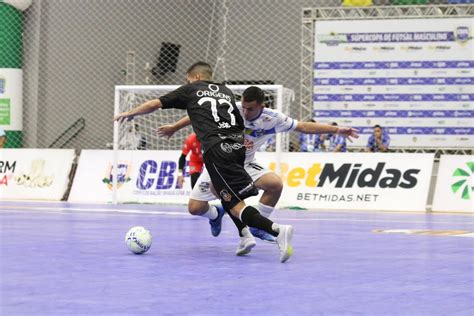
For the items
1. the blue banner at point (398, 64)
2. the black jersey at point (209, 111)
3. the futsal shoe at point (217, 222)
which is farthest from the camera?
the blue banner at point (398, 64)

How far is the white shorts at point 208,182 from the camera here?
10031mm

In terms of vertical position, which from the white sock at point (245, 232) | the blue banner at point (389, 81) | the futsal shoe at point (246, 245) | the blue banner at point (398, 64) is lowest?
the futsal shoe at point (246, 245)

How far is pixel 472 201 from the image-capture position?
1833cm

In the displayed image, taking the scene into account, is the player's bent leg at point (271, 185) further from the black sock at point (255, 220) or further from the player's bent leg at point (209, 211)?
the black sock at point (255, 220)

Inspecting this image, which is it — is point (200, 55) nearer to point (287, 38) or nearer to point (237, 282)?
point (287, 38)

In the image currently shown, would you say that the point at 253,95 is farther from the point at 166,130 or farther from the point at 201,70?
the point at 166,130

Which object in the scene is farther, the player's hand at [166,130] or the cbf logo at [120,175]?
the cbf logo at [120,175]

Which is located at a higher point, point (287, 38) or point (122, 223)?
point (287, 38)

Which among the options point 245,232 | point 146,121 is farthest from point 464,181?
point 245,232

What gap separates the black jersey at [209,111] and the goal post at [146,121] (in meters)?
9.41

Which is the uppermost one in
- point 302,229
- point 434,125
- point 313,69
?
point 313,69

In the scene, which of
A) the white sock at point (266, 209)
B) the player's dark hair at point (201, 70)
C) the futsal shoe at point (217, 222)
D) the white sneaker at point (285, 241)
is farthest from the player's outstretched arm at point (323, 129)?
the white sneaker at point (285, 241)

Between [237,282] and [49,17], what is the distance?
2194cm

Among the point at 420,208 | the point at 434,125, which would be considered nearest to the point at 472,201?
the point at 420,208
